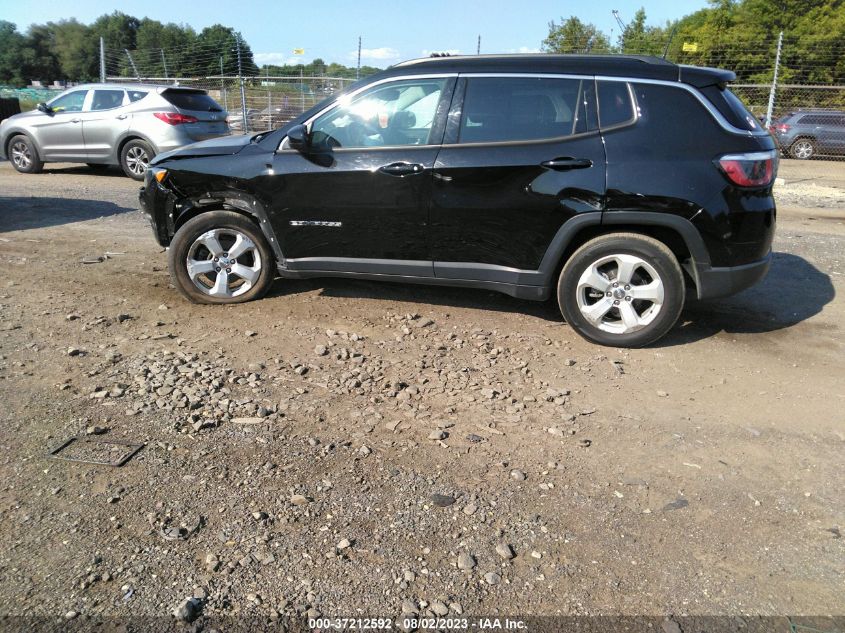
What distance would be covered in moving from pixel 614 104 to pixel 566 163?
523 millimetres

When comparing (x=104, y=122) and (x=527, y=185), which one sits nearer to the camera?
(x=527, y=185)

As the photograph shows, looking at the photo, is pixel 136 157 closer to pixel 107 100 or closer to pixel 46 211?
pixel 107 100

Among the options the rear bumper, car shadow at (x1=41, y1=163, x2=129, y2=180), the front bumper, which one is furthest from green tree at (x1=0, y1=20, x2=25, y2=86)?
the rear bumper

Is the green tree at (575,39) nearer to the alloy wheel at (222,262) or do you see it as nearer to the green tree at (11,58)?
the alloy wheel at (222,262)

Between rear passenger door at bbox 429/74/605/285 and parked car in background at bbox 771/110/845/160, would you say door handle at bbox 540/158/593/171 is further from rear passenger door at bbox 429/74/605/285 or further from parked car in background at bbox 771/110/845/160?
parked car in background at bbox 771/110/845/160

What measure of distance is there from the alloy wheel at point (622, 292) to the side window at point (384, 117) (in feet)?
5.17

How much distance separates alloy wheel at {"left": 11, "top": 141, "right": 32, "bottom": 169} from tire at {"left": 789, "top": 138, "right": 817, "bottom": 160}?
752 inches

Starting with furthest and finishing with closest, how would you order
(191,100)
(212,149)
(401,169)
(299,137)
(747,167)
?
(191,100)
(212,149)
(299,137)
(401,169)
(747,167)

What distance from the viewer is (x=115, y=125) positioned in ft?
40.3

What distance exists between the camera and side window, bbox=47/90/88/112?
41.5 feet

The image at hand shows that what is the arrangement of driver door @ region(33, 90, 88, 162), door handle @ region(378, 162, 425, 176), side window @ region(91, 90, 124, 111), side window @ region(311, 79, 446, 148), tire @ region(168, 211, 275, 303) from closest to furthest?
door handle @ region(378, 162, 425, 176) → side window @ region(311, 79, 446, 148) → tire @ region(168, 211, 275, 303) → side window @ region(91, 90, 124, 111) → driver door @ region(33, 90, 88, 162)

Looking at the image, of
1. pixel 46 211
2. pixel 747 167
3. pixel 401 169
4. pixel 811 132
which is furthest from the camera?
pixel 811 132

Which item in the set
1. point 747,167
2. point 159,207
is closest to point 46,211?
point 159,207

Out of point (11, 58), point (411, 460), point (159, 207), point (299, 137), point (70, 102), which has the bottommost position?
point (411, 460)
